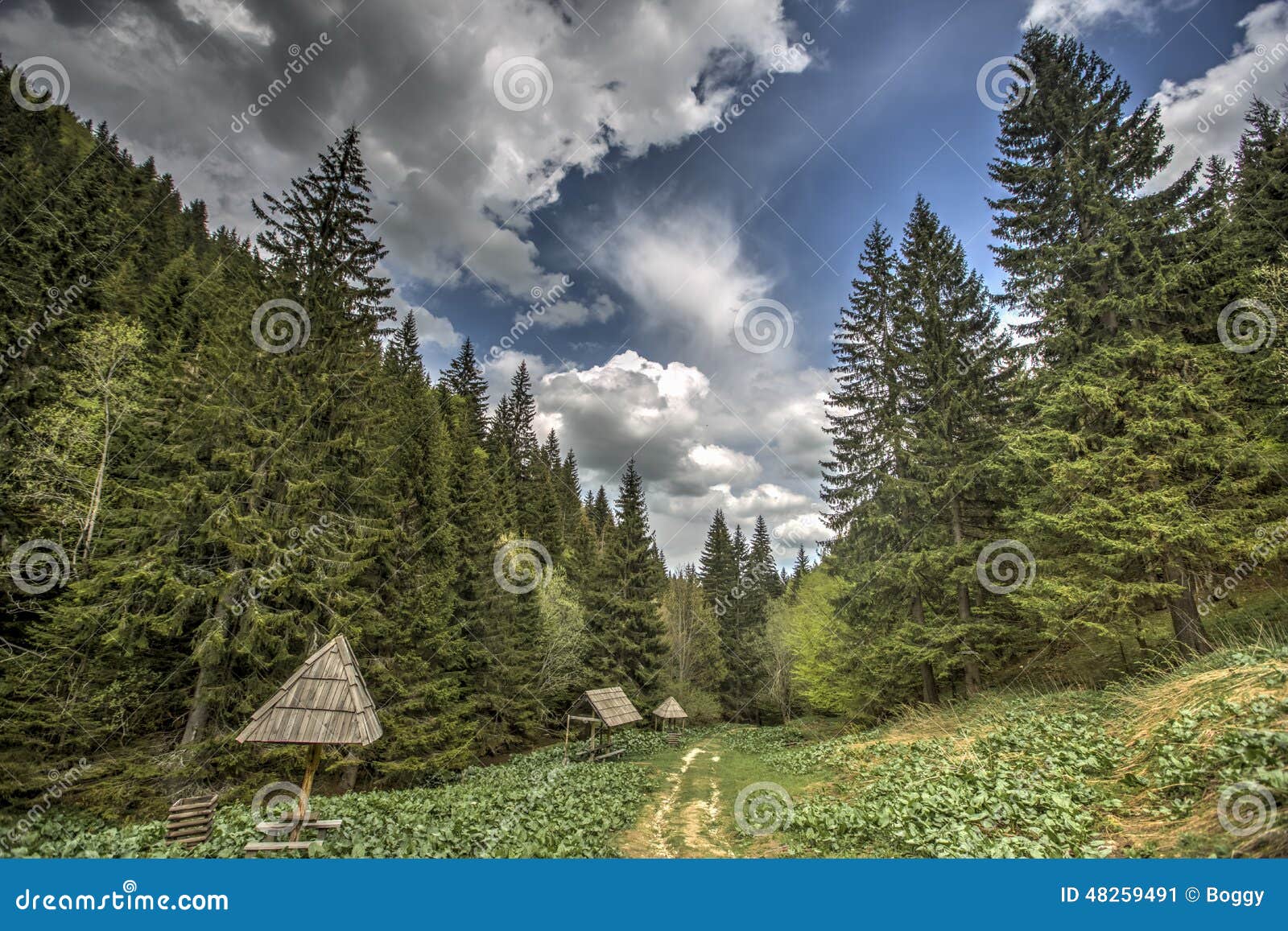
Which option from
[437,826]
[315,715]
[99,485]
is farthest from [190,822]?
[99,485]

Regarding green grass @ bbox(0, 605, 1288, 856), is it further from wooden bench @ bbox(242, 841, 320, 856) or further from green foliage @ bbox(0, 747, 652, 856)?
wooden bench @ bbox(242, 841, 320, 856)

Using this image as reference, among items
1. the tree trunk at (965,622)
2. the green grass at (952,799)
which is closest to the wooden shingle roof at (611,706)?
the green grass at (952,799)

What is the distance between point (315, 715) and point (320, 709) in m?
0.09

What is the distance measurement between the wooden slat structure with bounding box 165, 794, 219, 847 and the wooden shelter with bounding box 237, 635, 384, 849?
1001mm

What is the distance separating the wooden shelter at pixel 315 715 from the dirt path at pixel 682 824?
494 centimetres

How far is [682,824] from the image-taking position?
10.3 meters

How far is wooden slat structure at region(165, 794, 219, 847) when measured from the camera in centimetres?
703

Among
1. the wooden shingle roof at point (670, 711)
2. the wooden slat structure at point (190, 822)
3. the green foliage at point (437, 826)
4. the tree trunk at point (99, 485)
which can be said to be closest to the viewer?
the green foliage at point (437, 826)

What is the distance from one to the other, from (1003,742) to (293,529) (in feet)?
58.0

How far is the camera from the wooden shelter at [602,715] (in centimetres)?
1844

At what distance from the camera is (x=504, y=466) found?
32344 millimetres

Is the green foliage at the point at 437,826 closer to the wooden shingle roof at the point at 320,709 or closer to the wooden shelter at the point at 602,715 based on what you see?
the wooden shingle roof at the point at 320,709

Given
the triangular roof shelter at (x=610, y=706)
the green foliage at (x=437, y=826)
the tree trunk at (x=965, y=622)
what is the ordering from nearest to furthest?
the green foliage at (x=437, y=826), the tree trunk at (x=965, y=622), the triangular roof shelter at (x=610, y=706)

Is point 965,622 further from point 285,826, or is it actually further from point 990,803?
point 285,826
